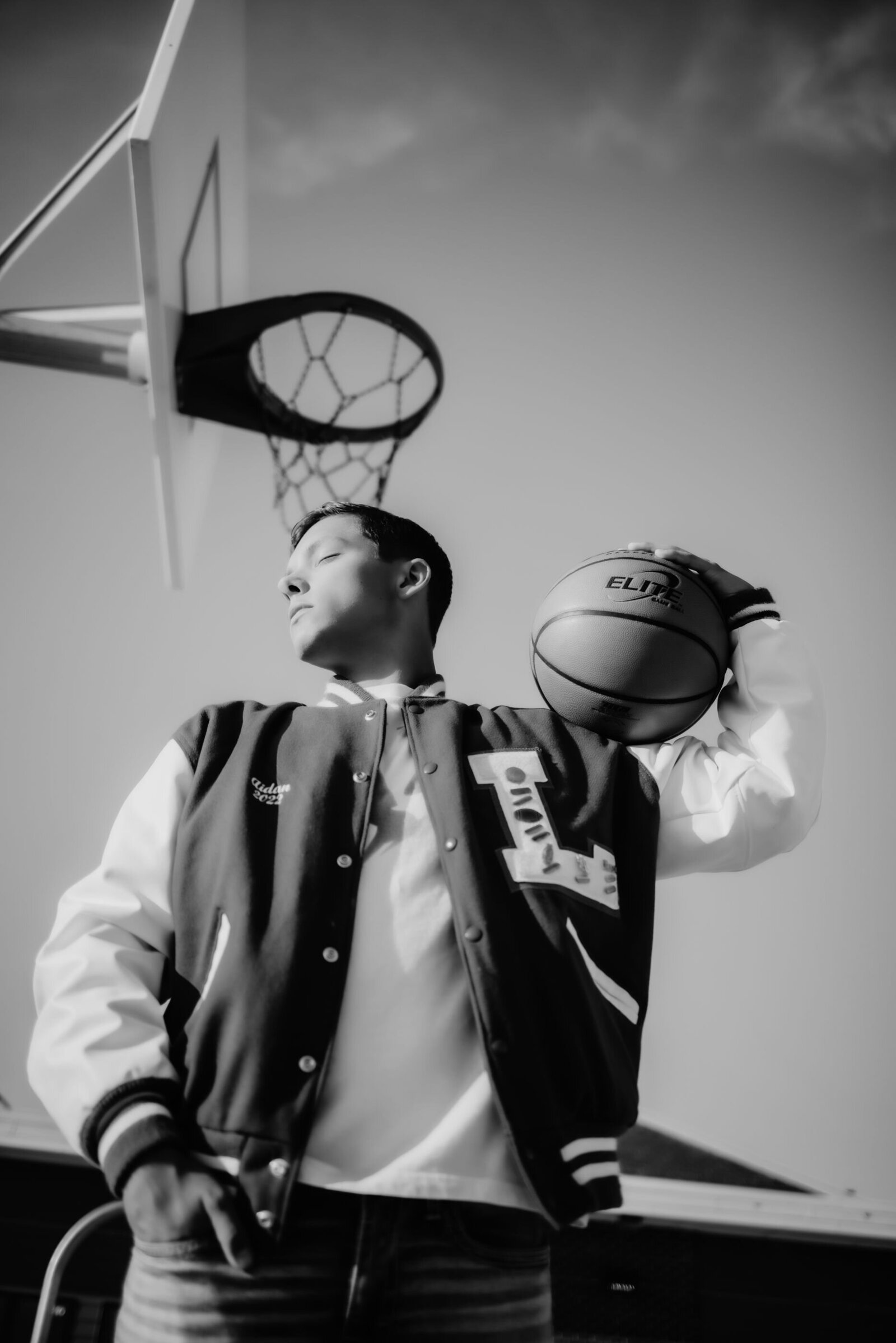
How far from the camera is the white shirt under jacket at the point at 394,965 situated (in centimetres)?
152

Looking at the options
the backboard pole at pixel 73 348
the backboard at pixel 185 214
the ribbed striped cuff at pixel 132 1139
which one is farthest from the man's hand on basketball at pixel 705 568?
the backboard pole at pixel 73 348

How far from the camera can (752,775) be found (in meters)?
2.06

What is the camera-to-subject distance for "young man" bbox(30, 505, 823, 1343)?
4.77 ft

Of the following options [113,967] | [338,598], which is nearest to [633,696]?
[338,598]

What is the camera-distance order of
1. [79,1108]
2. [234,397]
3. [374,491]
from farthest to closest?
[374,491] → [234,397] → [79,1108]

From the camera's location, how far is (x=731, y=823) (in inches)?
79.7

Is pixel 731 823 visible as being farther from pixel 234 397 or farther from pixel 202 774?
pixel 234 397

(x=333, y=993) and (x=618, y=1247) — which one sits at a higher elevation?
(x=333, y=993)

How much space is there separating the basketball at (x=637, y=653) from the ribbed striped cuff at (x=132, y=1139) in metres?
1.25

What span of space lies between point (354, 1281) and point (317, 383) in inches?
189

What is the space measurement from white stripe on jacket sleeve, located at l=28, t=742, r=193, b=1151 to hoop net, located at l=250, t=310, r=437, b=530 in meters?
3.59

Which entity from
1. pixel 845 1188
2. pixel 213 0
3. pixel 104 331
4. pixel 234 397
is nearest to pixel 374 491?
pixel 234 397

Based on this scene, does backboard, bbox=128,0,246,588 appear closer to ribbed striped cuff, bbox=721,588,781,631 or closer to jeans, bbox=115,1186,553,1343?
ribbed striped cuff, bbox=721,588,781,631

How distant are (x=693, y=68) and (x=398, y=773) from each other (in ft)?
21.0
